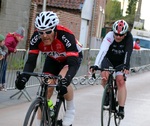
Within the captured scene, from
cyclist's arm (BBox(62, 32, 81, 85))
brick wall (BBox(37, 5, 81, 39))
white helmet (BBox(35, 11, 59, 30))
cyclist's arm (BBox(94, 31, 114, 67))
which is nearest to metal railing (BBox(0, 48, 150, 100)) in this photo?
cyclist's arm (BBox(94, 31, 114, 67))

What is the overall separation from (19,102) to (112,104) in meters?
3.16

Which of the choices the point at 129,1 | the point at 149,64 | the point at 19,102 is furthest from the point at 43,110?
the point at 129,1

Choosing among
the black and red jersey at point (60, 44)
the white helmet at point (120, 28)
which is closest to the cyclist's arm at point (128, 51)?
the white helmet at point (120, 28)

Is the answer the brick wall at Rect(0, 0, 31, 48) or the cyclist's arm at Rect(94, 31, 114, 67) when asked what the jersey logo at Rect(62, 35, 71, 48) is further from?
the brick wall at Rect(0, 0, 31, 48)

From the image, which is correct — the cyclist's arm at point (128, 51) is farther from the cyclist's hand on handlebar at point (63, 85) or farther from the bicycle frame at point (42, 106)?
the cyclist's hand on handlebar at point (63, 85)

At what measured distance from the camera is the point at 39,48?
6.22m

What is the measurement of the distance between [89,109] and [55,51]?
4.35 m

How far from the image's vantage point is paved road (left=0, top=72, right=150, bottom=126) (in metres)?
8.88

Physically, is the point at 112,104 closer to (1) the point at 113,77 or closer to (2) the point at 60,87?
(1) the point at 113,77

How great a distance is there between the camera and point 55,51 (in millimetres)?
6289

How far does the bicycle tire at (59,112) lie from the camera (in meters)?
6.25

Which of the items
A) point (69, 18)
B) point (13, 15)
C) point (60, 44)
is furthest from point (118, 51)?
Result: point (69, 18)

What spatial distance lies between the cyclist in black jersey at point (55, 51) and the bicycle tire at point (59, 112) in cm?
7

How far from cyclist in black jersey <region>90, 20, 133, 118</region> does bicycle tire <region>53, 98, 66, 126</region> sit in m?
1.45
